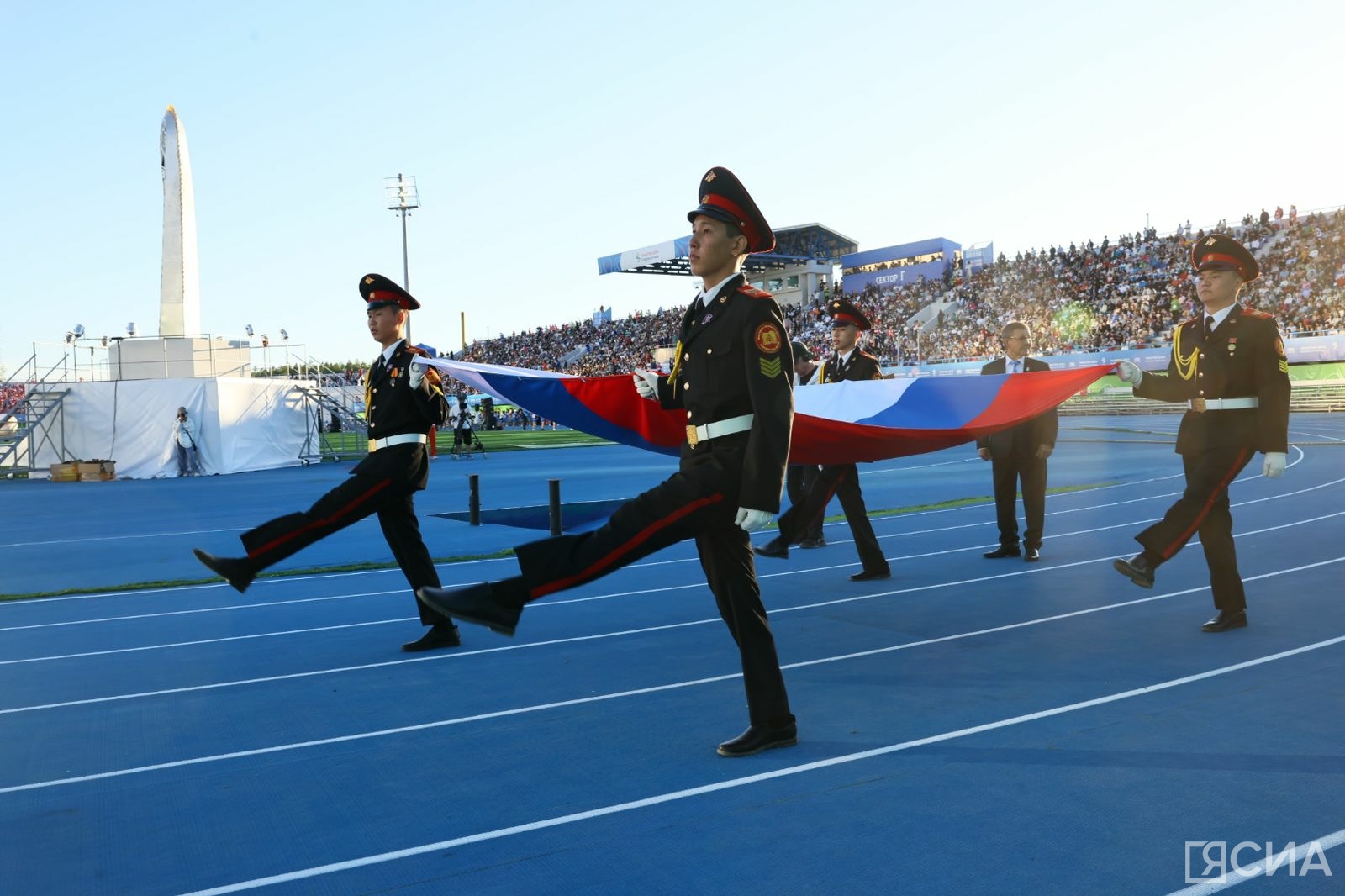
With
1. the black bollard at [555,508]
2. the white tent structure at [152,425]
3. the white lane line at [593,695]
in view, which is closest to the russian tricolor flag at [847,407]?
the white lane line at [593,695]

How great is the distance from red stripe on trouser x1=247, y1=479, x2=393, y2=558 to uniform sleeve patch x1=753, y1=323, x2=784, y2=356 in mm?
2906

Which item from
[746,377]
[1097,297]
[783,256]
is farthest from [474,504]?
[783,256]

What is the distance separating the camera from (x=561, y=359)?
242 feet

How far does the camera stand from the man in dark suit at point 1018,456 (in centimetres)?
870

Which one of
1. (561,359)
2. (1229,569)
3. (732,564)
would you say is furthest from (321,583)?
(561,359)

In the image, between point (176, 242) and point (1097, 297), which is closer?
point (176, 242)

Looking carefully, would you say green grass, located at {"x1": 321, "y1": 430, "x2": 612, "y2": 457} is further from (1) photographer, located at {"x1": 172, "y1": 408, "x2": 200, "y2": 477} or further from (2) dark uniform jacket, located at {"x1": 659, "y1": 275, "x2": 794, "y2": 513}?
(2) dark uniform jacket, located at {"x1": 659, "y1": 275, "x2": 794, "y2": 513}

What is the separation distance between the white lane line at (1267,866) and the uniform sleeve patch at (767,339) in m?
2.09

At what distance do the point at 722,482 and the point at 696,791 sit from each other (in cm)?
108

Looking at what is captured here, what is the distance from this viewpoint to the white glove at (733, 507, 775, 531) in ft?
12.3

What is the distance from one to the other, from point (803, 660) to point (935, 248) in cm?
5797

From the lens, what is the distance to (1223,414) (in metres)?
5.84

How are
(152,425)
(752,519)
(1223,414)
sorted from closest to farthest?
(752,519), (1223,414), (152,425)

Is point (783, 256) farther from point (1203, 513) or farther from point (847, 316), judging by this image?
point (1203, 513)
